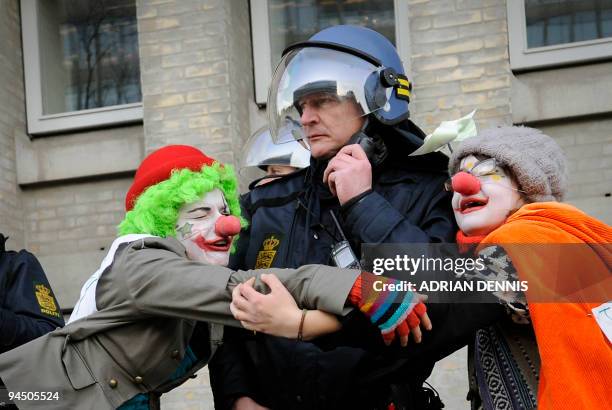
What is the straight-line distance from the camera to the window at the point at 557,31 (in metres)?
6.76

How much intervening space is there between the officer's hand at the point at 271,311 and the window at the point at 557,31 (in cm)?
470

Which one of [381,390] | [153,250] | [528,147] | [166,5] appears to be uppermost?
[166,5]

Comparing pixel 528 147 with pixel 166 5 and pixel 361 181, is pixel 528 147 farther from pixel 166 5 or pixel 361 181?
pixel 166 5

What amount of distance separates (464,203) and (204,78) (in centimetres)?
454

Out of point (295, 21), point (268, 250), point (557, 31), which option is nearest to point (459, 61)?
point (557, 31)

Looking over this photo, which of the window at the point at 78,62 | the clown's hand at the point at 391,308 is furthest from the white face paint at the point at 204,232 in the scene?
the window at the point at 78,62

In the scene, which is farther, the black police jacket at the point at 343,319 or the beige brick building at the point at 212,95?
the beige brick building at the point at 212,95

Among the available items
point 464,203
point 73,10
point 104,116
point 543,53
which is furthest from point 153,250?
point 73,10

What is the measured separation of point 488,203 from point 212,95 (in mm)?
4525

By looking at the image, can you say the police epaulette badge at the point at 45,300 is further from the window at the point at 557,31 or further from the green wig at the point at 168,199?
the window at the point at 557,31

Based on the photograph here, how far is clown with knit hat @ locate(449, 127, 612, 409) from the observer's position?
87.7 inches

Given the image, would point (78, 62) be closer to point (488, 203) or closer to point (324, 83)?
point (324, 83)

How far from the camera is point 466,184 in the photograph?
2.56m

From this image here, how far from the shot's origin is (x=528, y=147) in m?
2.62
